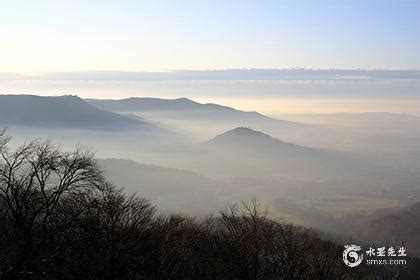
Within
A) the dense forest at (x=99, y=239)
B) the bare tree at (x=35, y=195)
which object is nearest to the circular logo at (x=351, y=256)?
the dense forest at (x=99, y=239)

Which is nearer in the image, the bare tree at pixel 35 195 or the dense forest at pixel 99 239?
the bare tree at pixel 35 195

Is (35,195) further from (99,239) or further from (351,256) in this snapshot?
(351,256)

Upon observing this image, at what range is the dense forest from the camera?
19891 mm

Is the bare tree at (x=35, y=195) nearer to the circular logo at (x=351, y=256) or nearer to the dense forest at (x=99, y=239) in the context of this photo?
the dense forest at (x=99, y=239)

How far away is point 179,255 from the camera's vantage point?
2656cm

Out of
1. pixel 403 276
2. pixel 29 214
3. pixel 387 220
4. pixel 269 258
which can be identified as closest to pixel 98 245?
pixel 29 214

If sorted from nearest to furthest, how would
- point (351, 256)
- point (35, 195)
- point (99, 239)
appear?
point (35, 195) < point (99, 239) < point (351, 256)

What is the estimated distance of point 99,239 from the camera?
23234 millimetres

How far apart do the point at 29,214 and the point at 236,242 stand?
12.6 m

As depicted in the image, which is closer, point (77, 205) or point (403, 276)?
point (77, 205)

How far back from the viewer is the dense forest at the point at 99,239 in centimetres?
1989

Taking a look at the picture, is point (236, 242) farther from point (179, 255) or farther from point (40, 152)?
point (40, 152)

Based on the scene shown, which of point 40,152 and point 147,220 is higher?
point 40,152

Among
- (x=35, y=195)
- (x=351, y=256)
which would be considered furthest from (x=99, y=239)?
(x=351, y=256)
